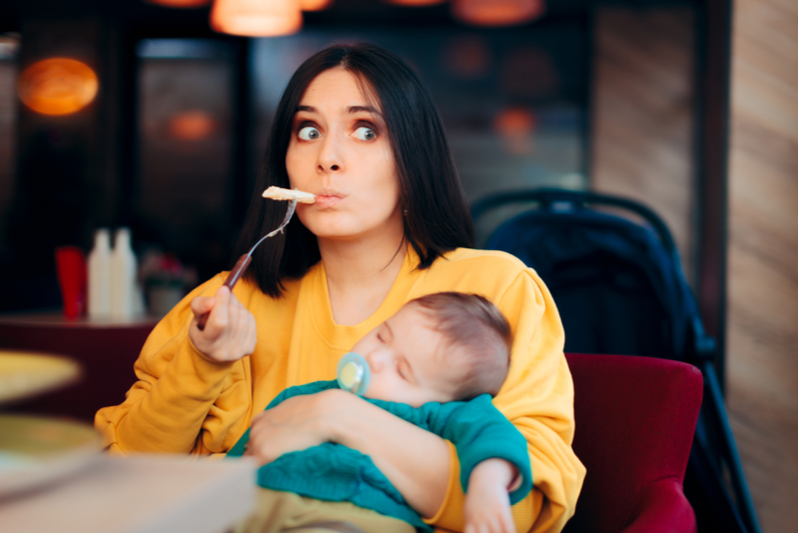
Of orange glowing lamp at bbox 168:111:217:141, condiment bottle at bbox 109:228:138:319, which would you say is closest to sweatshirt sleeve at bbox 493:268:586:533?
condiment bottle at bbox 109:228:138:319

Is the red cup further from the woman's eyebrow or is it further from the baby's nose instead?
the baby's nose

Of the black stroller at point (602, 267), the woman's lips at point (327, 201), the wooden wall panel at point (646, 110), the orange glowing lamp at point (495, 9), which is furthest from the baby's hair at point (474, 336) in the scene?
the wooden wall panel at point (646, 110)

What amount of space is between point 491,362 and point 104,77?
444 cm

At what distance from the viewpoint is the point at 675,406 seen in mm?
1126

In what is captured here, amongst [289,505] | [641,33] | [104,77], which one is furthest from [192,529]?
[104,77]

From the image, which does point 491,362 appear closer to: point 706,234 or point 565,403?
point 565,403

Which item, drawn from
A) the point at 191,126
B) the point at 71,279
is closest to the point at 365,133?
the point at 71,279

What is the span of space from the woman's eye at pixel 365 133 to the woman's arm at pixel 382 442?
1.60 feet

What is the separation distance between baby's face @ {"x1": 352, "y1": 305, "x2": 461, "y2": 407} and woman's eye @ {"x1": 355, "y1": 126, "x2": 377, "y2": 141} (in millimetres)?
356

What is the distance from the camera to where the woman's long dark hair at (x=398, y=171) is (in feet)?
3.98

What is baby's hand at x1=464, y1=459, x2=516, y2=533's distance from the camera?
0.77m

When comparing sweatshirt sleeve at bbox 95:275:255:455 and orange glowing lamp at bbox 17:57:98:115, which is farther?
orange glowing lamp at bbox 17:57:98:115

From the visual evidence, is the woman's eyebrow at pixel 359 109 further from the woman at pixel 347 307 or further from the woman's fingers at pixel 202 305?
the woman's fingers at pixel 202 305

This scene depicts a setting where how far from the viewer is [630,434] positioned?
1.17 meters
